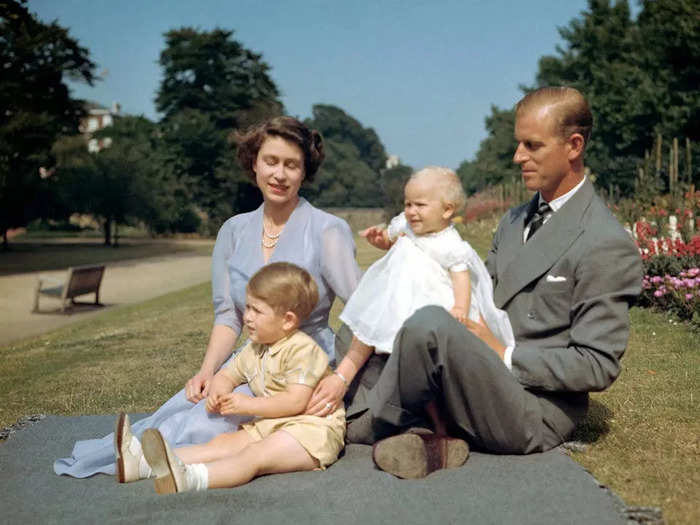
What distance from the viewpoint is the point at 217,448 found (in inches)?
142

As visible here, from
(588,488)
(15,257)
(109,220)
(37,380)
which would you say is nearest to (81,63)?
(15,257)

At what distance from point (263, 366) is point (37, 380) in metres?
4.08

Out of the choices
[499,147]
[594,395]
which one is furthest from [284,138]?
[499,147]

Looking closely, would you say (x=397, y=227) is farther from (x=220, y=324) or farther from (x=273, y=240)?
(x=220, y=324)

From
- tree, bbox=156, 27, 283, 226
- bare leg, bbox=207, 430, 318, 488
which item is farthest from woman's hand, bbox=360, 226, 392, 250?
tree, bbox=156, 27, 283, 226

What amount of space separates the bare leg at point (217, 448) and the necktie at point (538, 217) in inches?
67.2

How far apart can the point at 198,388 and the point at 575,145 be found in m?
2.22

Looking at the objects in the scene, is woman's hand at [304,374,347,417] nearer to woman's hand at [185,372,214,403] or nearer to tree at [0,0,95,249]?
woman's hand at [185,372,214,403]

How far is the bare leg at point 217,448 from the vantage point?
3.53 meters

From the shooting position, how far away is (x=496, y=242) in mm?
4051

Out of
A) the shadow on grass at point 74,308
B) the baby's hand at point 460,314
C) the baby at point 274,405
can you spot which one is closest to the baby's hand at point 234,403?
the baby at point 274,405

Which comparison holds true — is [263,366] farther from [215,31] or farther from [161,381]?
[215,31]

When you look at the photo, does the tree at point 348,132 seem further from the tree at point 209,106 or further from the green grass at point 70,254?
the green grass at point 70,254

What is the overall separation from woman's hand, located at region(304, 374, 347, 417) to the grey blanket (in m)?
0.28
